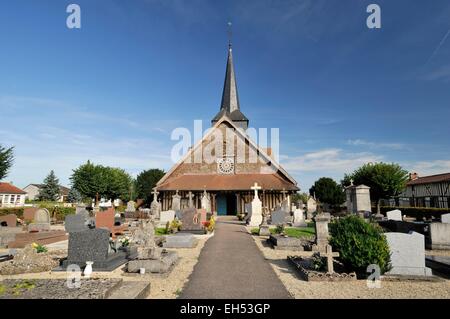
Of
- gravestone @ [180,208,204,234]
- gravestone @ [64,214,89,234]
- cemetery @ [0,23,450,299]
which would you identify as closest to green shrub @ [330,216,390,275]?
cemetery @ [0,23,450,299]

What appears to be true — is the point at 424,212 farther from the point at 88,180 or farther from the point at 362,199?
the point at 88,180

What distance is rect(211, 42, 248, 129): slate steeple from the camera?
34.6 m

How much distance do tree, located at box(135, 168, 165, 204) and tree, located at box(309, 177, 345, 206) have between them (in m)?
31.0

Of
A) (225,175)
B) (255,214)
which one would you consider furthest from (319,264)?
(225,175)

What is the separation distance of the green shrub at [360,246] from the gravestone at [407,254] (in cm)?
46

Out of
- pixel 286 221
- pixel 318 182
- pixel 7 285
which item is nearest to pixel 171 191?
pixel 286 221

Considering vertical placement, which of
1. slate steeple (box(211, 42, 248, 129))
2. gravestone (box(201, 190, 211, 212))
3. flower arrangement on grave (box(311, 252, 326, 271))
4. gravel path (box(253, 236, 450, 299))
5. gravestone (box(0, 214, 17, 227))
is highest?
slate steeple (box(211, 42, 248, 129))

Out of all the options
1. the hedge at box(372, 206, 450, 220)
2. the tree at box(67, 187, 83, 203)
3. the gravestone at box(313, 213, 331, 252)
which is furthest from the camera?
the tree at box(67, 187, 83, 203)

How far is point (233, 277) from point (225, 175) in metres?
21.6

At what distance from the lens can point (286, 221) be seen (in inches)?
878

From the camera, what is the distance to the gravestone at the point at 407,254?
7.24 m

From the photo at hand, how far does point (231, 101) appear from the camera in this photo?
35.9 metres

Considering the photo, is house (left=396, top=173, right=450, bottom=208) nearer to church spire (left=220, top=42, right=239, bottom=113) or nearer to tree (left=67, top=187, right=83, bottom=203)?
church spire (left=220, top=42, right=239, bottom=113)

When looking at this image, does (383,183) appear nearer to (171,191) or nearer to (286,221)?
(286,221)
